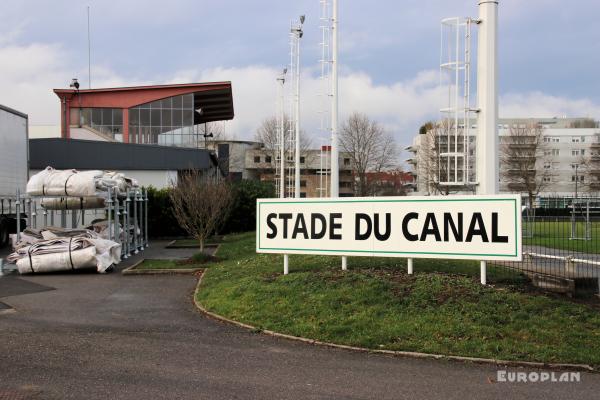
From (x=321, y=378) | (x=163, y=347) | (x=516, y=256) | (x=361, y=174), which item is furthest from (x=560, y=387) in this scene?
(x=361, y=174)

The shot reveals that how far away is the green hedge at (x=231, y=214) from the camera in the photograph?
31094mm

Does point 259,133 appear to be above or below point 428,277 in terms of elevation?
above

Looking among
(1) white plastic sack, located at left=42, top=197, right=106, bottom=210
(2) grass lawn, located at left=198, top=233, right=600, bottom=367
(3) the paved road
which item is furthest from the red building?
(3) the paved road

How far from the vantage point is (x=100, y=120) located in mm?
49812

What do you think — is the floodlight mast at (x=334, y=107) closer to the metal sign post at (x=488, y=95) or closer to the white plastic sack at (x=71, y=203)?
the metal sign post at (x=488, y=95)

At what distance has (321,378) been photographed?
6.48 meters

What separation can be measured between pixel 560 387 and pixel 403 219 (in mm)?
4564

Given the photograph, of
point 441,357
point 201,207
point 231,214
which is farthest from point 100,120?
point 441,357

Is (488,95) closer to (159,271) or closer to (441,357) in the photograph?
(441,357)

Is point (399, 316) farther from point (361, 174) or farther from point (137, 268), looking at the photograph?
point (361, 174)

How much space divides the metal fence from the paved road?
3.37 metres

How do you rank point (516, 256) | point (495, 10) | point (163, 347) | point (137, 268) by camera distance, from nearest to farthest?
point (163, 347), point (516, 256), point (495, 10), point (137, 268)

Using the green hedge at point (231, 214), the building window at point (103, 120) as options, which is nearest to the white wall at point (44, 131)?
the building window at point (103, 120)

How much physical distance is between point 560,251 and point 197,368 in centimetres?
1407
